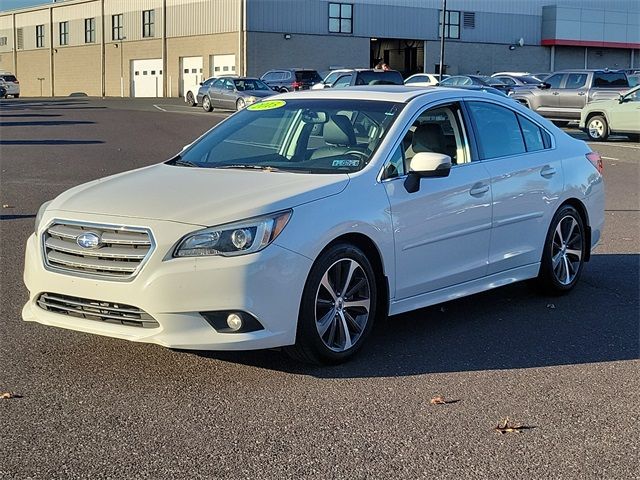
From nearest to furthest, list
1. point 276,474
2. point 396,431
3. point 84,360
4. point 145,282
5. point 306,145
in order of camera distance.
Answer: point 276,474 < point 396,431 < point 145,282 < point 84,360 < point 306,145

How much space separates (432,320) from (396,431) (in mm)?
2178

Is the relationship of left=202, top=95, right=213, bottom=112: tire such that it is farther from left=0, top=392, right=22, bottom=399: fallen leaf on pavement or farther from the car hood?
left=0, top=392, right=22, bottom=399: fallen leaf on pavement

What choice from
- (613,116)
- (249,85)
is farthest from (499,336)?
(249,85)

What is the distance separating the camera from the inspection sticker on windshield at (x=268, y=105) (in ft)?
21.5

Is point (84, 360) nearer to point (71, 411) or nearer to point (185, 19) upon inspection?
point (71, 411)

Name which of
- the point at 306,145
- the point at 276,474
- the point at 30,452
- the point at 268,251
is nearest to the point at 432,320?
the point at 306,145

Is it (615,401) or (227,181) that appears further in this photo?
(227,181)

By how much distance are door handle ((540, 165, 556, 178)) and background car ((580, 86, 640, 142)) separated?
16.9 m

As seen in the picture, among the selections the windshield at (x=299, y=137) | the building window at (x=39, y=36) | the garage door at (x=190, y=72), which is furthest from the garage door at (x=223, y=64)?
the windshield at (x=299, y=137)

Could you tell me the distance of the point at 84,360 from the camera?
5.25 m

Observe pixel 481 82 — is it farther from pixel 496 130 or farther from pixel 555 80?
pixel 496 130

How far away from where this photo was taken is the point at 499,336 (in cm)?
597

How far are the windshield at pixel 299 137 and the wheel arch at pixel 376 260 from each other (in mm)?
481

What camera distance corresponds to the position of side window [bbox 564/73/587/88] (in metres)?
27.3
